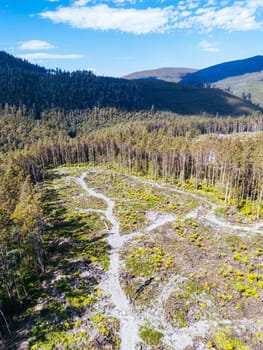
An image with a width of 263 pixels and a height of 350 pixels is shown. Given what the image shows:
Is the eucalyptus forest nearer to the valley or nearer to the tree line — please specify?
the valley

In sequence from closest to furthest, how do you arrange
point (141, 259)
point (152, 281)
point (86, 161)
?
point (152, 281) < point (141, 259) < point (86, 161)

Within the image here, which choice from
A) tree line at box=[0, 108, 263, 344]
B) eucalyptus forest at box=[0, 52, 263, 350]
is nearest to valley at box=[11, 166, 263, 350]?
eucalyptus forest at box=[0, 52, 263, 350]

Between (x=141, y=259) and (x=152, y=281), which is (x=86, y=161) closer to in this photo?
(x=141, y=259)

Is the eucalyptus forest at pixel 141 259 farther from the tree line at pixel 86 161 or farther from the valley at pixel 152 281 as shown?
the tree line at pixel 86 161

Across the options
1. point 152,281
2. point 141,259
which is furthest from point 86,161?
point 152,281

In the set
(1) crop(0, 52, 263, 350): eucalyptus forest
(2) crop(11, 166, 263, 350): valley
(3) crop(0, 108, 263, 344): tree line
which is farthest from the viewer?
(3) crop(0, 108, 263, 344): tree line

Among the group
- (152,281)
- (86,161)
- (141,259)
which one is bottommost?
(152,281)

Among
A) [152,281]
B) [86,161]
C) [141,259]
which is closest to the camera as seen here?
[152,281]

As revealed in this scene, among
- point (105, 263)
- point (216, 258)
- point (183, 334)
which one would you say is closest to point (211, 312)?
point (183, 334)
